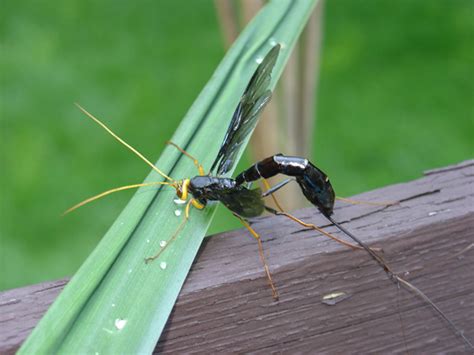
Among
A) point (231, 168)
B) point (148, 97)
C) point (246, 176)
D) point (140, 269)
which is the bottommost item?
point (148, 97)

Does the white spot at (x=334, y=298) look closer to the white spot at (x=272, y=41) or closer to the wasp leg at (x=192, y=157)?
the wasp leg at (x=192, y=157)

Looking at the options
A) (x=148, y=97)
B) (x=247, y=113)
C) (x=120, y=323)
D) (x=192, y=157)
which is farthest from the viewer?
(x=148, y=97)

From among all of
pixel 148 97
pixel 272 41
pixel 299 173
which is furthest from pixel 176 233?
pixel 148 97

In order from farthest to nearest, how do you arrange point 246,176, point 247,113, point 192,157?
point 246,176 < point 247,113 < point 192,157

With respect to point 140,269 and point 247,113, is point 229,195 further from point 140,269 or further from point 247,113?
point 140,269

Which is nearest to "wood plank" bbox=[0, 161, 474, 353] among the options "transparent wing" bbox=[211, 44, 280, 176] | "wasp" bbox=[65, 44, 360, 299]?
"wasp" bbox=[65, 44, 360, 299]

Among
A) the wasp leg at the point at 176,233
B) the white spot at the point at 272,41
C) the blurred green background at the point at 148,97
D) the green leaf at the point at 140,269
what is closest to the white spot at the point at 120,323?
the green leaf at the point at 140,269

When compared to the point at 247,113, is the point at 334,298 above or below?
below
